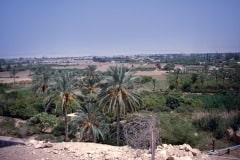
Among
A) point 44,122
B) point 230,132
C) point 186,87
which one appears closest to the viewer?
point 230,132

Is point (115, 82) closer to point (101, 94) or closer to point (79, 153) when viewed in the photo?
point (101, 94)

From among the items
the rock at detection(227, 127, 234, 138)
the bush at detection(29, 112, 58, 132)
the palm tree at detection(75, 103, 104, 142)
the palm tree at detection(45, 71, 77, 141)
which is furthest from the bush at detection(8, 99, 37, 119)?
the rock at detection(227, 127, 234, 138)

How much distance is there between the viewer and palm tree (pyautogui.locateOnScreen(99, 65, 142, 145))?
84.8 feet

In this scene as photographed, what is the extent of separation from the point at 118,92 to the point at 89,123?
3751 mm

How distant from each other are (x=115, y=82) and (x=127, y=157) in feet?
40.5

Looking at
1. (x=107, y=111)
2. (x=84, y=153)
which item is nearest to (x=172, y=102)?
(x=107, y=111)

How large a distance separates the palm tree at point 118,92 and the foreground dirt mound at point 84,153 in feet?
34.1

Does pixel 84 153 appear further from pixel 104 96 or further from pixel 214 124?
pixel 214 124

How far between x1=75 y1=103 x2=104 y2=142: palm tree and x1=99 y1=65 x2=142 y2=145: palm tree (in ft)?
4.10

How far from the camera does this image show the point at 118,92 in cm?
2591

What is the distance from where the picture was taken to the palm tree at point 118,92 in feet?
84.8

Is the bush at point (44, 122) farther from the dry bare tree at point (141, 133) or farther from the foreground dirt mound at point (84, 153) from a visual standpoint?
the dry bare tree at point (141, 133)

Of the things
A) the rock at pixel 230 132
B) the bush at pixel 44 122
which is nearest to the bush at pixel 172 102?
the rock at pixel 230 132

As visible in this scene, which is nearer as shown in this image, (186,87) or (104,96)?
(104,96)
